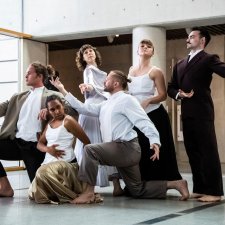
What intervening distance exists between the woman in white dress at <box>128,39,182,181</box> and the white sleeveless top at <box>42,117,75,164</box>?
766mm

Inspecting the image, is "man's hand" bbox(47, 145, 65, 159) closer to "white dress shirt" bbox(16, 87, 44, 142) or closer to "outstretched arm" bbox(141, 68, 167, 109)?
"white dress shirt" bbox(16, 87, 44, 142)

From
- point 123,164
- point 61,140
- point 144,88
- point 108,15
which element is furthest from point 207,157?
point 108,15

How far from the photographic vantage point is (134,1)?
9125 millimetres

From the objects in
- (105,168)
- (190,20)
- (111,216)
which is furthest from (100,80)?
(190,20)

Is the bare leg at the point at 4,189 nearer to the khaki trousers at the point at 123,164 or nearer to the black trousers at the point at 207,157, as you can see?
the khaki trousers at the point at 123,164

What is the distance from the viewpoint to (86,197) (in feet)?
15.7

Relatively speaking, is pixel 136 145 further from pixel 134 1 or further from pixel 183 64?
pixel 134 1

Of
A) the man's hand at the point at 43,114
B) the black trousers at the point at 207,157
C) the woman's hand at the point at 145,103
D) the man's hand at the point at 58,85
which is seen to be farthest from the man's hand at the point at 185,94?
the man's hand at the point at 43,114

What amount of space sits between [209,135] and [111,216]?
1458mm

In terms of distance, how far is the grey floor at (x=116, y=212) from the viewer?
12.5 ft

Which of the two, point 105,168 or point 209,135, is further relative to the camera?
point 105,168

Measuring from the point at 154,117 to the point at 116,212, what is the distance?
1443mm

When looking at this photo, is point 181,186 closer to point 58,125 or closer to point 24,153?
point 58,125

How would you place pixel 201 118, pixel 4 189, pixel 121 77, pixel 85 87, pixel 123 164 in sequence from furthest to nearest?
pixel 85 87 → pixel 4 189 → pixel 121 77 → pixel 201 118 → pixel 123 164
